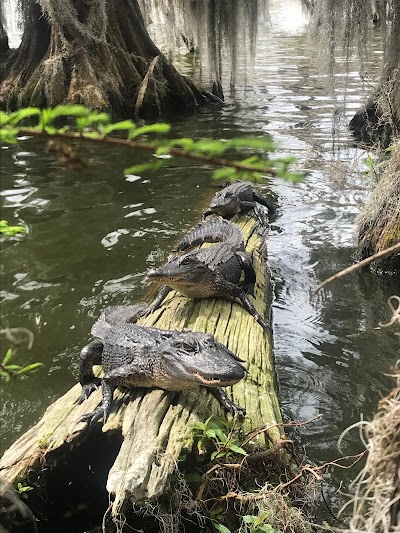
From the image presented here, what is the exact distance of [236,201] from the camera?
7.64m

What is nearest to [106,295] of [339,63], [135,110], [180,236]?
[180,236]

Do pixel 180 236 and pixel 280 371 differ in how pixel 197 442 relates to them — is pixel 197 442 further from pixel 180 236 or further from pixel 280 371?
pixel 180 236

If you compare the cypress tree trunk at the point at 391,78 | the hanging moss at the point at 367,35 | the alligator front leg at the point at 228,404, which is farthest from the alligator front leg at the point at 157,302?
the hanging moss at the point at 367,35

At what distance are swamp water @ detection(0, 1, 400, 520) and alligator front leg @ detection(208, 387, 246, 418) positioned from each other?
0.85 metres

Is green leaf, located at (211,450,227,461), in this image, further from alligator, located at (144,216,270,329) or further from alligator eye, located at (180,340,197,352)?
alligator, located at (144,216,270,329)

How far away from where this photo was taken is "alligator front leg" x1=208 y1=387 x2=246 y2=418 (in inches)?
129

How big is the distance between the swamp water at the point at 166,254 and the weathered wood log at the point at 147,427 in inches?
26.7

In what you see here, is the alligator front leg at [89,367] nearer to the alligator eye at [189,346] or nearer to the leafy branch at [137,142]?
the alligator eye at [189,346]

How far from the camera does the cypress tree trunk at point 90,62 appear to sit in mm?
12492

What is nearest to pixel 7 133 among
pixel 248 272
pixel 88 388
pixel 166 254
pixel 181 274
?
pixel 88 388

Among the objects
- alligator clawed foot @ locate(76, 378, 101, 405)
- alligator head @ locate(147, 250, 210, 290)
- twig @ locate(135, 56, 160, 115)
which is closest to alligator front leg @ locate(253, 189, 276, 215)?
alligator head @ locate(147, 250, 210, 290)

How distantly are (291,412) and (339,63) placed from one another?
14466mm

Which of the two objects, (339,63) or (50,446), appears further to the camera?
(339,63)

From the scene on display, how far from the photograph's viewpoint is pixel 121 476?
106 inches
